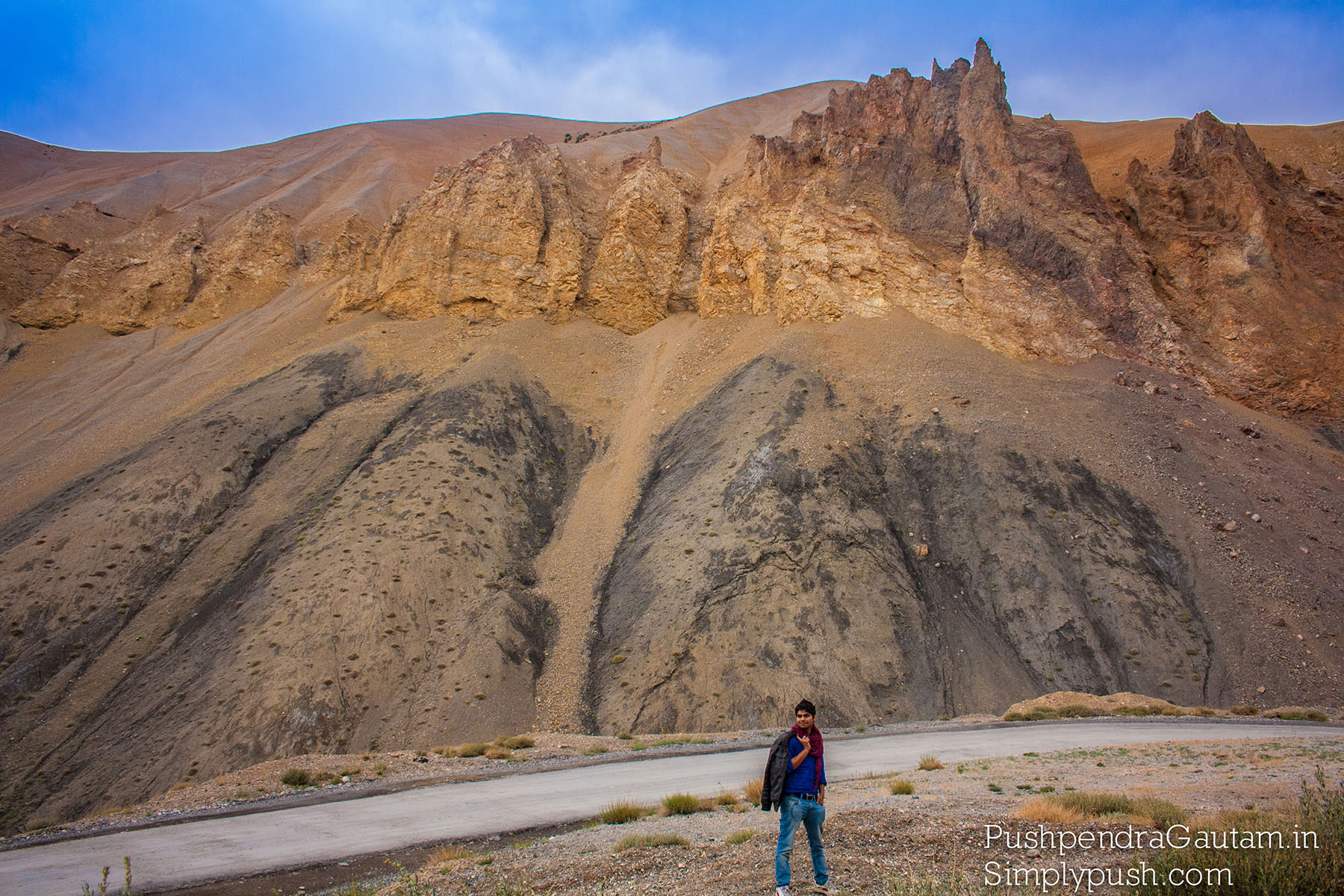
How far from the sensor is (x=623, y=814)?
9516 millimetres

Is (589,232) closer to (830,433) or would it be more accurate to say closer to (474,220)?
(474,220)

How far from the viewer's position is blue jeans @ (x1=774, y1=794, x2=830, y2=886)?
5973mm

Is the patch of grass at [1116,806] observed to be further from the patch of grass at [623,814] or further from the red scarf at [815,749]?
the patch of grass at [623,814]

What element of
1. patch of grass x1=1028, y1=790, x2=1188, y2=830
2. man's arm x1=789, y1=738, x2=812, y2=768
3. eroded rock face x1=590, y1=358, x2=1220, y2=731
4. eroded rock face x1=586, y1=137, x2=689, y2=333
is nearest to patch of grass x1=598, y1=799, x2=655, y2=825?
man's arm x1=789, y1=738, x2=812, y2=768

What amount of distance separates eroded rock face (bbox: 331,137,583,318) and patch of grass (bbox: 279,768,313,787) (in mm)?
30375

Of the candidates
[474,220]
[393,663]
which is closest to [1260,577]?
[393,663]

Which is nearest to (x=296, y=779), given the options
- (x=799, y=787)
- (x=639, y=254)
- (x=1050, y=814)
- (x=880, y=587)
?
(x=799, y=787)

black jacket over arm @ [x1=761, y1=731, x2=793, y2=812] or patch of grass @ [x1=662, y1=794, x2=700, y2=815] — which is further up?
black jacket over arm @ [x1=761, y1=731, x2=793, y2=812]

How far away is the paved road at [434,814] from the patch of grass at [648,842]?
9.09 ft

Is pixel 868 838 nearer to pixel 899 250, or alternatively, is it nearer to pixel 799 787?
pixel 799 787

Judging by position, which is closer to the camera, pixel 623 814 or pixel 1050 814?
pixel 1050 814

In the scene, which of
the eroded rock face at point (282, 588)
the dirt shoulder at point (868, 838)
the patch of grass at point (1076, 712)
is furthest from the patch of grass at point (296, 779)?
the patch of grass at point (1076, 712)

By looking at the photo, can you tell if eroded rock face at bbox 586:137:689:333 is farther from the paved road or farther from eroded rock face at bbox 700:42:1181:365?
the paved road

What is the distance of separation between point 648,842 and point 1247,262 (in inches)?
1803
